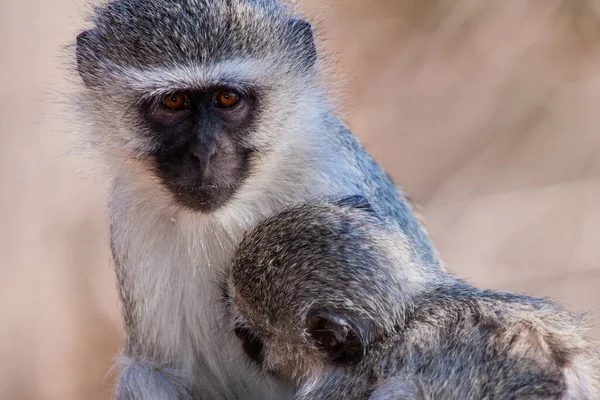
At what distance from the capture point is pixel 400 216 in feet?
16.5

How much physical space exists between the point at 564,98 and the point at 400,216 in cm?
315

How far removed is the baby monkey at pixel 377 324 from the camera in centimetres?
342

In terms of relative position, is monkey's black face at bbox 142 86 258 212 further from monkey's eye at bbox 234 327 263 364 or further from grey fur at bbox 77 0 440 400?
monkey's eye at bbox 234 327 263 364

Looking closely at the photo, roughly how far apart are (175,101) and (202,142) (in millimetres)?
308

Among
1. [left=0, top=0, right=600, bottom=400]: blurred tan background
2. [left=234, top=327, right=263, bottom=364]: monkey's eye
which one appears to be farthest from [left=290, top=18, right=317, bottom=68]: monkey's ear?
[left=0, top=0, right=600, bottom=400]: blurred tan background

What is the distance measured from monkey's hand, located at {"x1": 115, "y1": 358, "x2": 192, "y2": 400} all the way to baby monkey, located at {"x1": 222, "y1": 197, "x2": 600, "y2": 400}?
526mm

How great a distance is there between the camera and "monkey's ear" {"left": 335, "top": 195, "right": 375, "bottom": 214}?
3.90 m

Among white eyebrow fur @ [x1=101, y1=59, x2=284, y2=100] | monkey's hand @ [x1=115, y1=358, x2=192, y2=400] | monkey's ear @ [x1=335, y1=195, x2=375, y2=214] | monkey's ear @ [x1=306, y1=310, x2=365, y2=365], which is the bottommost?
monkey's hand @ [x1=115, y1=358, x2=192, y2=400]

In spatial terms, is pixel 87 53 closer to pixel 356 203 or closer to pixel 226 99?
pixel 226 99

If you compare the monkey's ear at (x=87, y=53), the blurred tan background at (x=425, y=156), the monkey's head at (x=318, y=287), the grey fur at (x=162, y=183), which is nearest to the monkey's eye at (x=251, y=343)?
the monkey's head at (x=318, y=287)

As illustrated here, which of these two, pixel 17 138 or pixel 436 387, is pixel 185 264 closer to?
pixel 436 387

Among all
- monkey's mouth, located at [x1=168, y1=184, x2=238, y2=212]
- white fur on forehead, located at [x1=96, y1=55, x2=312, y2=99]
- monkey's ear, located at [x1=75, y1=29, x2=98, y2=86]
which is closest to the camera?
monkey's mouth, located at [x1=168, y1=184, x2=238, y2=212]

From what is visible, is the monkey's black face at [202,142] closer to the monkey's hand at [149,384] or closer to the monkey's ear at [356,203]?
the monkey's ear at [356,203]

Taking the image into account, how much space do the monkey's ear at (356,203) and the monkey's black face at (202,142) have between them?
1.38ft
